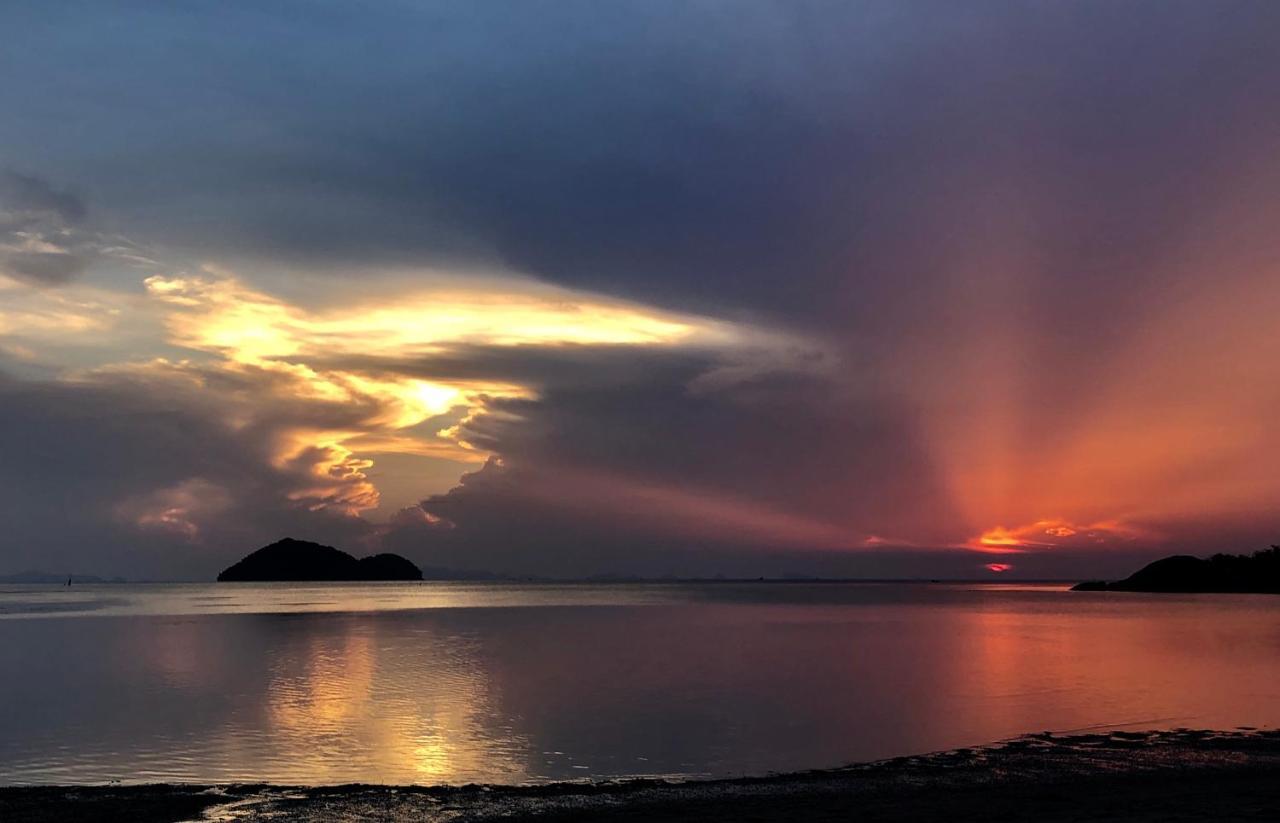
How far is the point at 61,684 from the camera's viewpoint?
5472 cm

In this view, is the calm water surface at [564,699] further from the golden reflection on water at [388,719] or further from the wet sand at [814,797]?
the wet sand at [814,797]

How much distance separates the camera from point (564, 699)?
4759 centimetres

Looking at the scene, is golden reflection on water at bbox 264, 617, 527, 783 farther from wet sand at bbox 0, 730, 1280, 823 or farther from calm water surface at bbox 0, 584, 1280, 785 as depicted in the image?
wet sand at bbox 0, 730, 1280, 823

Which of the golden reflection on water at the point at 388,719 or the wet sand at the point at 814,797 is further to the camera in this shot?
the golden reflection on water at the point at 388,719

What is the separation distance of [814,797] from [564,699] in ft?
79.2

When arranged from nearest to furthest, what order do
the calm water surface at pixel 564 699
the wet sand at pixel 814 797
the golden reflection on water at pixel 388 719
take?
the wet sand at pixel 814 797
the golden reflection on water at pixel 388 719
the calm water surface at pixel 564 699

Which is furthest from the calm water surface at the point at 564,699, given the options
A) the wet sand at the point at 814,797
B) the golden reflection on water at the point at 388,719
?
the wet sand at the point at 814,797

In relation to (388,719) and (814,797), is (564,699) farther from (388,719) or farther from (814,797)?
(814,797)

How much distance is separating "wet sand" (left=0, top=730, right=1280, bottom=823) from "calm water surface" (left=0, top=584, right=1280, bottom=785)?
329 centimetres

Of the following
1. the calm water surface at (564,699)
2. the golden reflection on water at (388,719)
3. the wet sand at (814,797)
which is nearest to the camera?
the wet sand at (814,797)

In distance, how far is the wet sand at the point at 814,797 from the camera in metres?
22.6

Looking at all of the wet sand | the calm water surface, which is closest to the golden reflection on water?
the calm water surface

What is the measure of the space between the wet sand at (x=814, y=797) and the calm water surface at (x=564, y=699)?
3286mm

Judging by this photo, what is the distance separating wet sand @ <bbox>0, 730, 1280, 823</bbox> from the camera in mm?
22625
